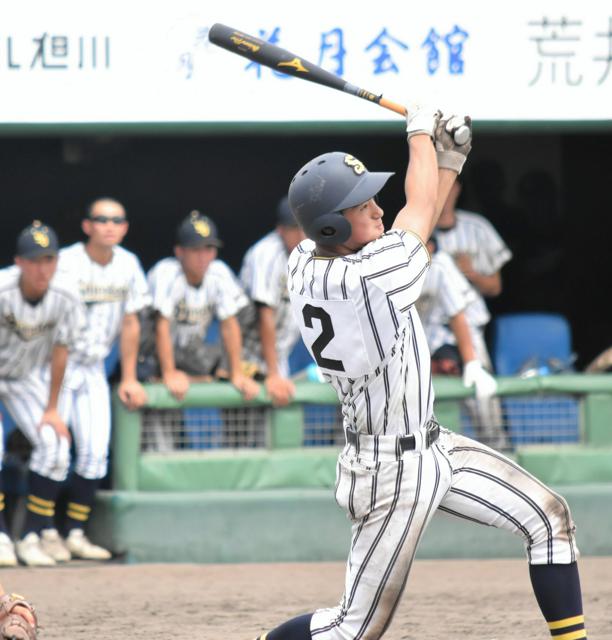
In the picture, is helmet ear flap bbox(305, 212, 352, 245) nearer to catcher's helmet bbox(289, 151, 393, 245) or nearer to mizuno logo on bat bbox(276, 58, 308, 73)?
catcher's helmet bbox(289, 151, 393, 245)

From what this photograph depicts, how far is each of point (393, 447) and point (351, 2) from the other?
286 cm

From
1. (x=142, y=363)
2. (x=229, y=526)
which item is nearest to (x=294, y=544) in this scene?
(x=229, y=526)

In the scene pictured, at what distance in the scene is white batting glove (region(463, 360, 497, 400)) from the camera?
18.8 ft

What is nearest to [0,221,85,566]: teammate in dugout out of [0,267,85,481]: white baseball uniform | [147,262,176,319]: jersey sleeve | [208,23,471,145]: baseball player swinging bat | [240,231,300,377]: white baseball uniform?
[0,267,85,481]: white baseball uniform

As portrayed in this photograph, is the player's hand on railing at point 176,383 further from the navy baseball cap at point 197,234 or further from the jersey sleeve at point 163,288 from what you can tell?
the navy baseball cap at point 197,234

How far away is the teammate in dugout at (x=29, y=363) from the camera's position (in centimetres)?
554

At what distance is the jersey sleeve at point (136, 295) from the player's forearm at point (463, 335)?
1352 millimetres

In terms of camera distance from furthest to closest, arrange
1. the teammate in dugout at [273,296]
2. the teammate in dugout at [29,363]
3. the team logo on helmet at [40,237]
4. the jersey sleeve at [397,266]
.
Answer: the teammate in dugout at [273,296] → the teammate in dugout at [29,363] → the team logo on helmet at [40,237] → the jersey sleeve at [397,266]

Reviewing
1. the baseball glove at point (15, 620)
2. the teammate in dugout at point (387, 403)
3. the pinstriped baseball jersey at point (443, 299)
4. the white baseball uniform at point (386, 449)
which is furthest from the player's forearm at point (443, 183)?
the pinstriped baseball jersey at point (443, 299)

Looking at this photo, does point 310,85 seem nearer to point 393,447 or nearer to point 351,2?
point 351,2

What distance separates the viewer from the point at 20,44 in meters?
5.56

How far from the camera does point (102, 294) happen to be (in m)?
5.86

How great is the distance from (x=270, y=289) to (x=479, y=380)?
1001 millimetres

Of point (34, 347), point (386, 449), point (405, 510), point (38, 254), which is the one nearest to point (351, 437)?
point (386, 449)
